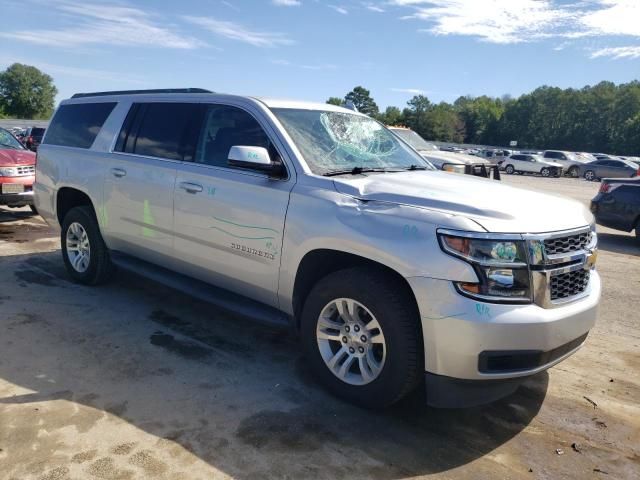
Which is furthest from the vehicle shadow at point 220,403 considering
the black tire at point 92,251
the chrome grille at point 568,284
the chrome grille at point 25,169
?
the chrome grille at point 25,169

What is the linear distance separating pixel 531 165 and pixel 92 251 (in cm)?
3713

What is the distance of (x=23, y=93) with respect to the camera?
409 feet

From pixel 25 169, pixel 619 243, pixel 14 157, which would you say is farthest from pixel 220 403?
pixel 619 243

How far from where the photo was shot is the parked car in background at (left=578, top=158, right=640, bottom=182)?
3216 cm

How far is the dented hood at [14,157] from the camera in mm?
9352

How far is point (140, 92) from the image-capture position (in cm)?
531

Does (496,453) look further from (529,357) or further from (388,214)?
(388,214)

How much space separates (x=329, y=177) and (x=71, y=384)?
221cm

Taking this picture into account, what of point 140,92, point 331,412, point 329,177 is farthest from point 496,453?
point 140,92

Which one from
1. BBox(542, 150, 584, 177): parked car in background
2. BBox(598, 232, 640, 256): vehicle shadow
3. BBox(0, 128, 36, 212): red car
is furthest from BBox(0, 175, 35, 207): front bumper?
BBox(542, 150, 584, 177): parked car in background

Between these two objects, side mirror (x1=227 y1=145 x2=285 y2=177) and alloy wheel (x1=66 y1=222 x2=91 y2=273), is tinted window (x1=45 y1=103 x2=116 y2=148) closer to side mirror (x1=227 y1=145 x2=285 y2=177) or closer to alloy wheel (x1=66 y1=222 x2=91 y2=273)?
alloy wheel (x1=66 y1=222 x2=91 y2=273)

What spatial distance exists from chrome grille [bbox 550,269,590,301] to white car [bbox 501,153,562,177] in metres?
36.7

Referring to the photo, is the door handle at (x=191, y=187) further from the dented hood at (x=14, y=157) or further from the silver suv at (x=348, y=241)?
the dented hood at (x=14, y=157)

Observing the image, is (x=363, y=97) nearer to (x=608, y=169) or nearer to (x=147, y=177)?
(x=608, y=169)
